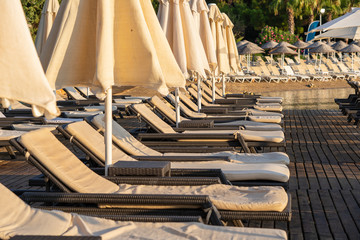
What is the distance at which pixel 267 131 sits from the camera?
7.36 metres

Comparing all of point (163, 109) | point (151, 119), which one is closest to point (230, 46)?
point (163, 109)

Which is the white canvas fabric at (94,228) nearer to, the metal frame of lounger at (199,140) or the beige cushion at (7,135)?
the metal frame of lounger at (199,140)

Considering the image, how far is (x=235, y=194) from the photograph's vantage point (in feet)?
13.0

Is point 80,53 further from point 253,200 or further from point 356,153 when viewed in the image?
point 356,153

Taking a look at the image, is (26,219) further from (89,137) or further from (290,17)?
(290,17)

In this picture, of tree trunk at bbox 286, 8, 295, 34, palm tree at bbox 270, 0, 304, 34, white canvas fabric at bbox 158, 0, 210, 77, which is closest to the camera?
white canvas fabric at bbox 158, 0, 210, 77

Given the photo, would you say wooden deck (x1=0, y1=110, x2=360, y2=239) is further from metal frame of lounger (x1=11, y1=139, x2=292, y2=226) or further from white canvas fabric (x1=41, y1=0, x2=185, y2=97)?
white canvas fabric (x1=41, y1=0, x2=185, y2=97)

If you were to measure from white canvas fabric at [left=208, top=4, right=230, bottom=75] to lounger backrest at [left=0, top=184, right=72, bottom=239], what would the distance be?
28.4ft

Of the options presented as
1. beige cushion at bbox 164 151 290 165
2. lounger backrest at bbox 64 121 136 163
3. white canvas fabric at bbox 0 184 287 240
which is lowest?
beige cushion at bbox 164 151 290 165

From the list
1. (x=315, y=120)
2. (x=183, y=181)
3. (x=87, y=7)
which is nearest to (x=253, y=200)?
(x=183, y=181)

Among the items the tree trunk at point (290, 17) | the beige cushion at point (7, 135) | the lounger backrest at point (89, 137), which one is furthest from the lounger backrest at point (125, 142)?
the tree trunk at point (290, 17)

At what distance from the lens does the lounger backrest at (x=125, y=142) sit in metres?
5.58

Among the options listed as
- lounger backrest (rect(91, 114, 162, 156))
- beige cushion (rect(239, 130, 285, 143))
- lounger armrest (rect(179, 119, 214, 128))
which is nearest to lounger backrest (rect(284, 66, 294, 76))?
lounger armrest (rect(179, 119, 214, 128))

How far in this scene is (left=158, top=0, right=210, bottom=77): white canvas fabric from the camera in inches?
304
